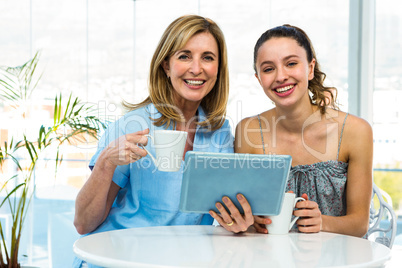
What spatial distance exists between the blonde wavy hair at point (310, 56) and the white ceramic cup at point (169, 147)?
0.80m

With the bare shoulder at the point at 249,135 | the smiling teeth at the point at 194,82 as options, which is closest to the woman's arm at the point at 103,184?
the smiling teeth at the point at 194,82

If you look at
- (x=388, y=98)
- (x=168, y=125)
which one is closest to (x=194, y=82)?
(x=168, y=125)

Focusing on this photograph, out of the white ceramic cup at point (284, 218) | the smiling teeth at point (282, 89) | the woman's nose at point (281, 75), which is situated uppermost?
the woman's nose at point (281, 75)

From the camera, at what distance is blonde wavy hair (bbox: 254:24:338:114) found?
1.85m

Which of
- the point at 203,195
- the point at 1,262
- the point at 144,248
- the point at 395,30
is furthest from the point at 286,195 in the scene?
the point at 395,30

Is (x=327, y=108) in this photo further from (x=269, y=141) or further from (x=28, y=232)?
(x=28, y=232)

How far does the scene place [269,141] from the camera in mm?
2004

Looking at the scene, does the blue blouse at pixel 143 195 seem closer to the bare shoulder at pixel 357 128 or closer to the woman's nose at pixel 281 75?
the woman's nose at pixel 281 75

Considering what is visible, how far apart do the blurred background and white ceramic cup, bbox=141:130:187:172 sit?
2.48 meters

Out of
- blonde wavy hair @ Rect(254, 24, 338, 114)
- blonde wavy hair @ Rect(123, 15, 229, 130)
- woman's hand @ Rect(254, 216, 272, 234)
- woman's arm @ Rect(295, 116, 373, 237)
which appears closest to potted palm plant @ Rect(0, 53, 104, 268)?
blonde wavy hair @ Rect(123, 15, 229, 130)

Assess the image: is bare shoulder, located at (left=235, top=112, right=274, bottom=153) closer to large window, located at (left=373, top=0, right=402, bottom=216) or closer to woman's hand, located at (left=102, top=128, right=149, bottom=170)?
woman's hand, located at (left=102, top=128, right=149, bottom=170)

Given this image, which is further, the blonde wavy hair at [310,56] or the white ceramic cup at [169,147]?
the blonde wavy hair at [310,56]

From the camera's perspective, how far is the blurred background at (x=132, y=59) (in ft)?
11.7

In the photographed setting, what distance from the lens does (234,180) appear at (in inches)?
46.5
